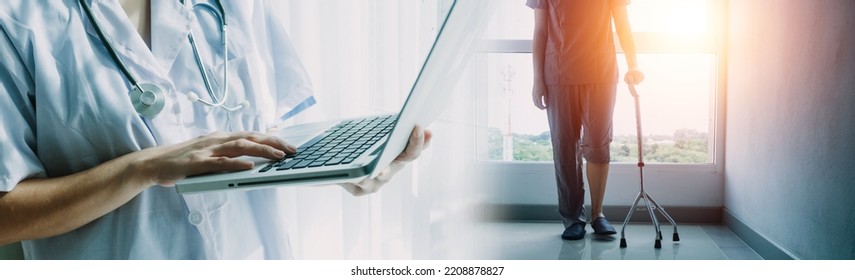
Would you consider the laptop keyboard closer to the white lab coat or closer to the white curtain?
the white lab coat

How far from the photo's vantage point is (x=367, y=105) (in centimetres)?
97

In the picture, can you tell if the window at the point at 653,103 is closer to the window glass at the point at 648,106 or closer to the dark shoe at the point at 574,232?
the window glass at the point at 648,106

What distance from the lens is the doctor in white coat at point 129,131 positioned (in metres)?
0.33

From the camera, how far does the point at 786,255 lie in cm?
107

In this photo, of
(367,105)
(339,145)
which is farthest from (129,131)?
(367,105)

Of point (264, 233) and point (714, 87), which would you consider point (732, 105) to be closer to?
point (714, 87)

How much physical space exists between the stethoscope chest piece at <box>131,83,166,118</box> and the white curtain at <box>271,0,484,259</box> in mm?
555

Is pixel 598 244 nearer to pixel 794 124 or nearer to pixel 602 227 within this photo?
pixel 602 227

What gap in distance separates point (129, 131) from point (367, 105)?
0.62 m

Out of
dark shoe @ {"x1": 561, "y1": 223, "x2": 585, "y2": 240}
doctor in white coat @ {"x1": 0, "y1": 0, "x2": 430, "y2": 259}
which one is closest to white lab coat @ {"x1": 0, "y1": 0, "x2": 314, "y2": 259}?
doctor in white coat @ {"x1": 0, "y1": 0, "x2": 430, "y2": 259}

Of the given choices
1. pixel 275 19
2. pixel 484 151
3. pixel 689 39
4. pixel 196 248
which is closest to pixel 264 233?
pixel 196 248

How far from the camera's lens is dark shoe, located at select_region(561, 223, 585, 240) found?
129 cm

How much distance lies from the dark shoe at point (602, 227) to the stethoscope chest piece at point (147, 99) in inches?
44.4

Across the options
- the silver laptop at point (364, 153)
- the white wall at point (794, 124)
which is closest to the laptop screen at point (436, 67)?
the silver laptop at point (364, 153)
